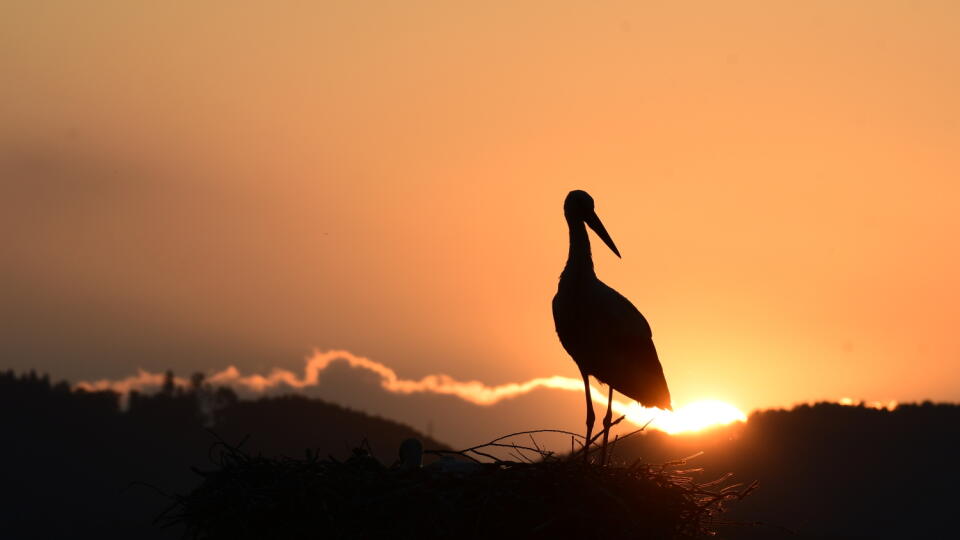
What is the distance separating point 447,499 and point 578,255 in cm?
323

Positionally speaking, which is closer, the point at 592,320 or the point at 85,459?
the point at 592,320

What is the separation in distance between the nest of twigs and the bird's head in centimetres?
266

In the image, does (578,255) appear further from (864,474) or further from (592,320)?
(864,474)

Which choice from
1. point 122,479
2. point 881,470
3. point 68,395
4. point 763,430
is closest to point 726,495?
point 763,430

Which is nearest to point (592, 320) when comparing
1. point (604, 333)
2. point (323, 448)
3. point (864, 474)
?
point (604, 333)

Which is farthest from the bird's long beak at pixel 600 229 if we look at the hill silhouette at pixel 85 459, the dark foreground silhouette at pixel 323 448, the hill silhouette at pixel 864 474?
the hill silhouette at pixel 85 459

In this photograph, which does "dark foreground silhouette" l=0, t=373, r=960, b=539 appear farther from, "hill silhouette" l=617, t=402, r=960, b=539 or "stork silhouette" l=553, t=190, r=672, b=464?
"stork silhouette" l=553, t=190, r=672, b=464

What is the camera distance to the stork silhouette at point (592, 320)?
11.0m

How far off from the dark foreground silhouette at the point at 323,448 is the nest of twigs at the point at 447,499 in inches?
1010

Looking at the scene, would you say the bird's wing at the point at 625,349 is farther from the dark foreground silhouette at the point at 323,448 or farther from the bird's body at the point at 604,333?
the dark foreground silhouette at the point at 323,448

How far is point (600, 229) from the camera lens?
447 inches

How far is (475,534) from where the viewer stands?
812 cm

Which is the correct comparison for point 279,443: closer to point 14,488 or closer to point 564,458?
point 14,488

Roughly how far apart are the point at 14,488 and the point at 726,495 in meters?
118
